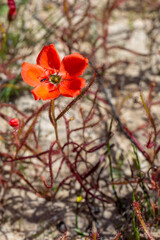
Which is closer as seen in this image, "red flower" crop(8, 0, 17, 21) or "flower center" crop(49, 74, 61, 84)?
"flower center" crop(49, 74, 61, 84)

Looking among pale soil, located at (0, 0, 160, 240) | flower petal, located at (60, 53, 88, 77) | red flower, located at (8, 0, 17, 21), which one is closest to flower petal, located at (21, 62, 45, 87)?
flower petal, located at (60, 53, 88, 77)

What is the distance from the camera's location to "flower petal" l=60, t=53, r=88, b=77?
4.93ft

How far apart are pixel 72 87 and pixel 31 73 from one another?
0.70ft

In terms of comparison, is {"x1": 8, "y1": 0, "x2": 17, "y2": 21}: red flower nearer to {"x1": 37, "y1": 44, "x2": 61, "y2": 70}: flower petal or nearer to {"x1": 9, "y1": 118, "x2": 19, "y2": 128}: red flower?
{"x1": 37, "y1": 44, "x2": 61, "y2": 70}: flower petal

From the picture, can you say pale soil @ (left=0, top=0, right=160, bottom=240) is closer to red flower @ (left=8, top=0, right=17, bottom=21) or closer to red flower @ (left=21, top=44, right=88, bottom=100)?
red flower @ (left=21, top=44, right=88, bottom=100)

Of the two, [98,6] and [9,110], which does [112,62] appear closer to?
[98,6]

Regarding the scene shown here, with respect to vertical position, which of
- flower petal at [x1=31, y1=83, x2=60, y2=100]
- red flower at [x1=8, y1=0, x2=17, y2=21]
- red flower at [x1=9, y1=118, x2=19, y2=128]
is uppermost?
red flower at [x1=8, y1=0, x2=17, y2=21]

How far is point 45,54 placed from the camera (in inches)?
60.6

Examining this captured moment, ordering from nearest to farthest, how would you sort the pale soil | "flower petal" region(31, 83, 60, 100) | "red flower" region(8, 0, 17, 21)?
"flower petal" region(31, 83, 60, 100) → the pale soil → "red flower" region(8, 0, 17, 21)

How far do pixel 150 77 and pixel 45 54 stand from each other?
4.50 feet

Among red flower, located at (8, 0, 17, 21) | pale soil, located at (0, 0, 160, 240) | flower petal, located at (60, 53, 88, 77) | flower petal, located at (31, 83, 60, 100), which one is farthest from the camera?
red flower, located at (8, 0, 17, 21)

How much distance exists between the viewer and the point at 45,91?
1445mm

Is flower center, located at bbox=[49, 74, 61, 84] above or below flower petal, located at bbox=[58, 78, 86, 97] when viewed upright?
above

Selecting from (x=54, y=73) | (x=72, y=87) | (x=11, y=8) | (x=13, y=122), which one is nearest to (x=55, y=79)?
(x=54, y=73)
